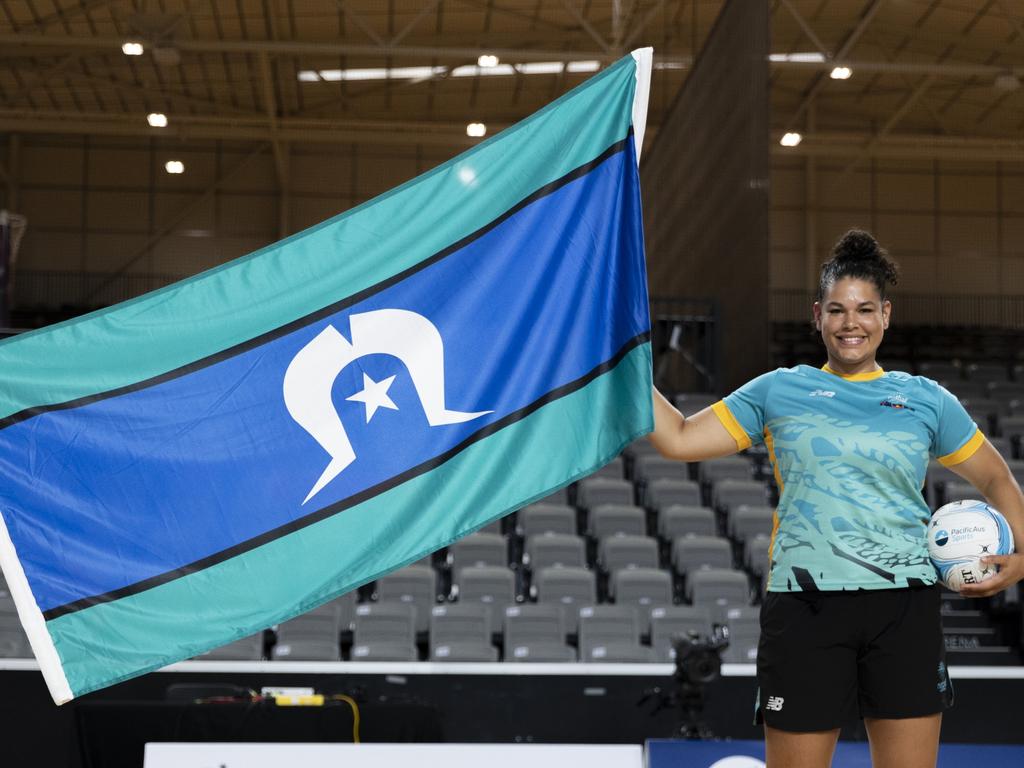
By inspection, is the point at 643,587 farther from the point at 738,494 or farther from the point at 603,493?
the point at 738,494

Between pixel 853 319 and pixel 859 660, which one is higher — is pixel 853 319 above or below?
above

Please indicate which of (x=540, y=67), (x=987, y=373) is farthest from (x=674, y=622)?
(x=540, y=67)

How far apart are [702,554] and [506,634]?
7.58ft

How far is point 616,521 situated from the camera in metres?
12.5

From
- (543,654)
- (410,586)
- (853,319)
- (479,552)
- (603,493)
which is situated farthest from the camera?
(603,493)

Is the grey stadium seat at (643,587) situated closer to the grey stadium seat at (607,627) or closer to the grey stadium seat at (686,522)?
the grey stadium seat at (607,627)

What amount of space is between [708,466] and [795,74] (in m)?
14.5

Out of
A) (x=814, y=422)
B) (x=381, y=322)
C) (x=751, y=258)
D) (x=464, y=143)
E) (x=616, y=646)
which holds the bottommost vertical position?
(x=616, y=646)

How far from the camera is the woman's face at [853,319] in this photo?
2.93m

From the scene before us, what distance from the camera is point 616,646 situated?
10.1 m

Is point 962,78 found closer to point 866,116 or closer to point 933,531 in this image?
point 866,116

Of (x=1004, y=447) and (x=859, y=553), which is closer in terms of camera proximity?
(x=859, y=553)

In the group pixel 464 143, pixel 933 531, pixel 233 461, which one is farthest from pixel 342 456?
pixel 464 143

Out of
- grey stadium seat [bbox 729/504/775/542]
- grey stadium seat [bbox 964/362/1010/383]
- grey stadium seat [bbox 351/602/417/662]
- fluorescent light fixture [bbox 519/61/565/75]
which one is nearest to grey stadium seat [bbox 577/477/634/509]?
grey stadium seat [bbox 729/504/775/542]
